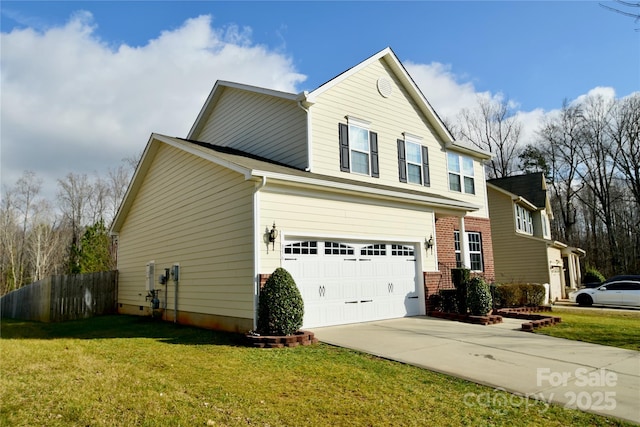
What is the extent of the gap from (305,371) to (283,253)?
12.6 feet

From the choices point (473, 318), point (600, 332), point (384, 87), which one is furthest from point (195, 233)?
point (600, 332)

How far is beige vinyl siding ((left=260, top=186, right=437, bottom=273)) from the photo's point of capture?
9.81 meters

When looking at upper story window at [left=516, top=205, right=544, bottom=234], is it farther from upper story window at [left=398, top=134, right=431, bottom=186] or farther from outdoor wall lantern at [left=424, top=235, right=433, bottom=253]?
outdoor wall lantern at [left=424, top=235, right=433, bottom=253]

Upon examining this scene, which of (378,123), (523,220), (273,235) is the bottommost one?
(273,235)

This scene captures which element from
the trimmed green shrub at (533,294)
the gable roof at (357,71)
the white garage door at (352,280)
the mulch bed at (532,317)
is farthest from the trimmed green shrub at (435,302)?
the gable roof at (357,71)

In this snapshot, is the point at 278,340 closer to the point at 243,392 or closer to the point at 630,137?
the point at 243,392

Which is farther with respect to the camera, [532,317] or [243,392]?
[532,317]

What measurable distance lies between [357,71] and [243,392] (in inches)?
474

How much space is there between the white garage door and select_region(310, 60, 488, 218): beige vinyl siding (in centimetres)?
281

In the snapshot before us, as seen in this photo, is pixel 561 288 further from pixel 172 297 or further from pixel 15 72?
pixel 15 72

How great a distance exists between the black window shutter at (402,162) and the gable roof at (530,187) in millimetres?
15610

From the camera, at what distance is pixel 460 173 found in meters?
18.1

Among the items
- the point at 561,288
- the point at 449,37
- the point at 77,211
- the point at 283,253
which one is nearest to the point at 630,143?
the point at 561,288

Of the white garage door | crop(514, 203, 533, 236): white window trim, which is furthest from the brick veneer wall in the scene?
crop(514, 203, 533, 236): white window trim
